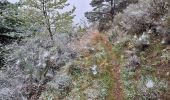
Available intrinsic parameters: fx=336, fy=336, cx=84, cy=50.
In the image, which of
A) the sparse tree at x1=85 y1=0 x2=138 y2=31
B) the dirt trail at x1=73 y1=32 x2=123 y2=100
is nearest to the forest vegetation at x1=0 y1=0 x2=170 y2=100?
the dirt trail at x1=73 y1=32 x2=123 y2=100

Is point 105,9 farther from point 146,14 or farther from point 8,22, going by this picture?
point 146,14

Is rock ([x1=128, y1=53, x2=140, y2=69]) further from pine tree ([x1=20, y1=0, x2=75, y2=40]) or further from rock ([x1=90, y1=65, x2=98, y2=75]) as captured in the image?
pine tree ([x1=20, y1=0, x2=75, y2=40])

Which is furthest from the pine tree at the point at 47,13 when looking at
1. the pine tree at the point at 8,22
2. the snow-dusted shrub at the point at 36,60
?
the pine tree at the point at 8,22

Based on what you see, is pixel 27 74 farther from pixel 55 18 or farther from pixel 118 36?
pixel 118 36

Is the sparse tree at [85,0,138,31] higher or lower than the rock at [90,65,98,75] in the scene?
higher

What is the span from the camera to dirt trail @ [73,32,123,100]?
18.0 meters

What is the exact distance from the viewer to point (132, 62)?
1981 cm

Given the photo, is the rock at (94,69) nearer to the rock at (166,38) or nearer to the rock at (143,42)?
the rock at (143,42)

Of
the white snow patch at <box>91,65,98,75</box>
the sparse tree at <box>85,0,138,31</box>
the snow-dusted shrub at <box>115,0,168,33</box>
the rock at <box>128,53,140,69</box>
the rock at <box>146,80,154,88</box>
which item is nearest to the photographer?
the rock at <box>146,80,154,88</box>

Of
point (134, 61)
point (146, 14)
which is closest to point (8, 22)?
point (146, 14)

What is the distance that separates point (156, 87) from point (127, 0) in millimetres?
17744

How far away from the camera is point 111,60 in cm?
2186

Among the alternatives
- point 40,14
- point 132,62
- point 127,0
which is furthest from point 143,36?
point 127,0

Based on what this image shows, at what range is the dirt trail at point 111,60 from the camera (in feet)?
59.1
